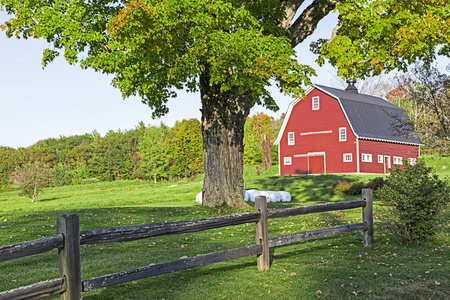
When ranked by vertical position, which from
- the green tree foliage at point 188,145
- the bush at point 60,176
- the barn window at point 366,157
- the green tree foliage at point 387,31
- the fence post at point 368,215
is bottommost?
the bush at point 60,176

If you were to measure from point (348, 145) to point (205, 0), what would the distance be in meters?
33.2

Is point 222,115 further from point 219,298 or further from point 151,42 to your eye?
point 219,298

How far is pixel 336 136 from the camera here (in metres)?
45.0

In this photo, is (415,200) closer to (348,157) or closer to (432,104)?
(432,104)

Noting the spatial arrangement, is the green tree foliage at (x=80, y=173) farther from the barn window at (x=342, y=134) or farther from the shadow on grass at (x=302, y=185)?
the barn window at (x=342, y=134)

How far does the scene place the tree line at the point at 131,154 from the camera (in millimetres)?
60781

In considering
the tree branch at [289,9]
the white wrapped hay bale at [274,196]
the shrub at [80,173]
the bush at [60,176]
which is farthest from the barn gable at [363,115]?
the shrub at [80,173]

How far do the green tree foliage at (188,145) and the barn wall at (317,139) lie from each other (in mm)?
14604

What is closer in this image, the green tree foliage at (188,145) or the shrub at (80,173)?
the green tree foliage at (188,145)

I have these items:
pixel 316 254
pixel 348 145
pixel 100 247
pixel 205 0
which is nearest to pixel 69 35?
pixel 205 0

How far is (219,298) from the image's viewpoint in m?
6.56

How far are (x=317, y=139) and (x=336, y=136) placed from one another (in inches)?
88.5

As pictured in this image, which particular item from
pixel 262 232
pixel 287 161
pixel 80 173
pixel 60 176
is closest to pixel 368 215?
pixel 262 232

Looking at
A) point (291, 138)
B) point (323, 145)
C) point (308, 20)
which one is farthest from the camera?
point (291, 138)
